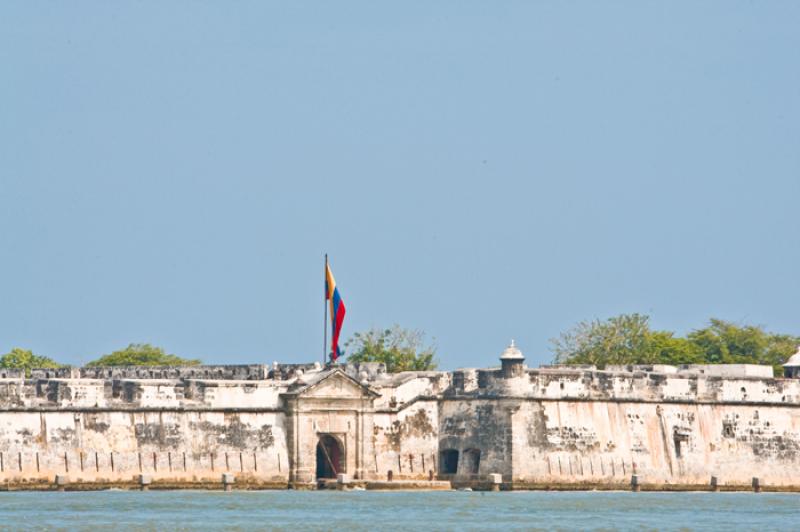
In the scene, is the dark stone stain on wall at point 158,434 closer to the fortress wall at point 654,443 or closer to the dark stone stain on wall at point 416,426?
the dark stone stain on wall at point 416,426

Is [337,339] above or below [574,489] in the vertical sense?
above

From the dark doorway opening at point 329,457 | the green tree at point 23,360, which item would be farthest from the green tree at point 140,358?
the dark doorway opening at point 329,457

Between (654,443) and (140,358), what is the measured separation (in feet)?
143

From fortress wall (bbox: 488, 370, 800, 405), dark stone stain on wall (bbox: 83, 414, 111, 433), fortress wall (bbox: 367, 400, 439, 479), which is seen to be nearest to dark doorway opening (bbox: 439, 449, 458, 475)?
fortress wall (bbox: 367, 400, 439, 479)

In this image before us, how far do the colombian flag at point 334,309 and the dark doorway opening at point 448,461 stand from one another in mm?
5221

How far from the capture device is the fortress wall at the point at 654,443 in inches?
3268

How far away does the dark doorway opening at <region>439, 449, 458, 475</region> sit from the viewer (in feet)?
275

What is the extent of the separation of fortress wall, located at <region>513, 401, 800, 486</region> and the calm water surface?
1.99 meters

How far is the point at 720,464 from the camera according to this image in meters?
87.2

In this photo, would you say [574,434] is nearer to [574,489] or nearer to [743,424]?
[574,489]

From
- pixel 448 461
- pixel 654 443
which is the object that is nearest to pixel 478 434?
pixel 448 461

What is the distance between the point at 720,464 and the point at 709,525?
69.3ft

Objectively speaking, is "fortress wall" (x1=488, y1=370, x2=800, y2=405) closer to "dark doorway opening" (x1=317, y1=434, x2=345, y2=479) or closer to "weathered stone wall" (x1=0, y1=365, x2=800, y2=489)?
"weathered stone wall" (x1=0, y1=365, x2=800, y2=489)

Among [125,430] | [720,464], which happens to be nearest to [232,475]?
[125,430]
